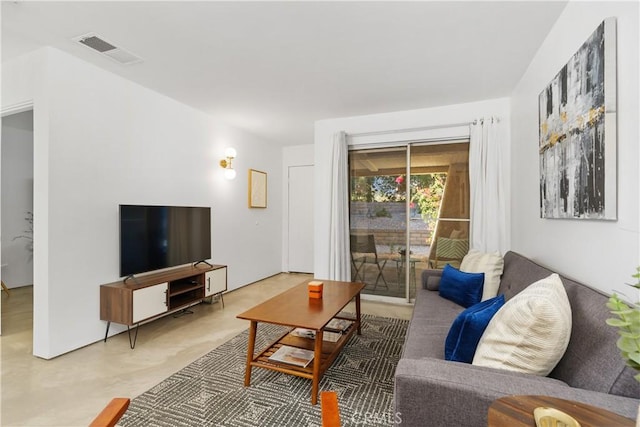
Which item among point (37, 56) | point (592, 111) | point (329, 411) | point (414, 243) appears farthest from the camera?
point (414, 243)

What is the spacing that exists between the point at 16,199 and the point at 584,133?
6906 mm

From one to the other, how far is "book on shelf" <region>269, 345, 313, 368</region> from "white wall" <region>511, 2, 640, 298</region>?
5.63 feet

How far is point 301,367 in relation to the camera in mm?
2016

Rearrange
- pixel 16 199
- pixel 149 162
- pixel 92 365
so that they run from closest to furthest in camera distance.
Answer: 1. pixel 92 365
2. pixel 149 162
3. pixel 16 199

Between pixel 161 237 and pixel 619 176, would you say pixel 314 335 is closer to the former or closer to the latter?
pixel 161 237

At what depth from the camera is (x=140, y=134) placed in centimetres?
315

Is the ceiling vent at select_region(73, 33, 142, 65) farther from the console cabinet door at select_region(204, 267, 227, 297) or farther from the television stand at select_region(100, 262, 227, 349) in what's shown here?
the console cabinet door at select_region(204, 267, 227, 297)

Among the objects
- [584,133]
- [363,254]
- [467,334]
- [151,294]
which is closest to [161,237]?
[151,294]

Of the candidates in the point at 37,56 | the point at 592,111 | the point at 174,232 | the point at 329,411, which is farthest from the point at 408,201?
the point at 37,56

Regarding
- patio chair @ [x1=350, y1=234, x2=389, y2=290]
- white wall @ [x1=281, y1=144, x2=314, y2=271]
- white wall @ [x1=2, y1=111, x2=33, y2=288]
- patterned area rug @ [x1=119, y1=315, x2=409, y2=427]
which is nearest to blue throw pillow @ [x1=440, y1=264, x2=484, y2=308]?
patterned area rug @ [x1=119, y1=315, x2=409, y2=427]

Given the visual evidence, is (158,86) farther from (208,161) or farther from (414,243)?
(414,243)

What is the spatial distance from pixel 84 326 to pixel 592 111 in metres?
3.86

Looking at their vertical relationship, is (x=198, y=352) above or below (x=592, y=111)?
below

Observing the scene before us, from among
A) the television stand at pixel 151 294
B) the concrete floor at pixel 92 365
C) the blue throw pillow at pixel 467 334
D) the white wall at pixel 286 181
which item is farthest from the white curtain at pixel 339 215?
the blue throw pillow at pixel 467 334
